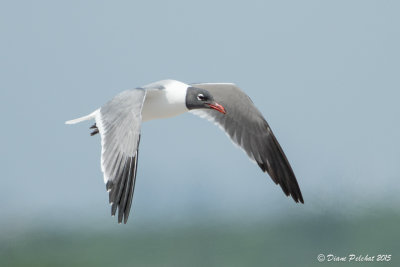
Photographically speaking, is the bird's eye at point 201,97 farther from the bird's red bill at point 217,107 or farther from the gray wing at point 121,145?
the gray wing at point 121,145

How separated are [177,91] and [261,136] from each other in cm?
110

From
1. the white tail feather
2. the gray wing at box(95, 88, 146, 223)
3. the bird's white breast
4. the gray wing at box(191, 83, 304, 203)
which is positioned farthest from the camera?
the gray wing at box(191, 83, 304, 203)

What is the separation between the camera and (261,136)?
712cm

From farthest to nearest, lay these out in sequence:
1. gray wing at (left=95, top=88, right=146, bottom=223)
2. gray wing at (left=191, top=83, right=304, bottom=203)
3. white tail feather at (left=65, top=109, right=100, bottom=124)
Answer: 1. gray wing at (left=191, top=83, right=304, bottom=203)
2. white tail feather at (left=65, top=109, right=100, bottom=124)
3. gray wing at (left=95, top=88, right=146, bottom=223)

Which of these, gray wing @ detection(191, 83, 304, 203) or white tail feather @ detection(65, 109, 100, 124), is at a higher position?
white tail feather @ detection(65, 109, 100, 124)

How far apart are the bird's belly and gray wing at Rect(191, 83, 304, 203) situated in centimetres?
68

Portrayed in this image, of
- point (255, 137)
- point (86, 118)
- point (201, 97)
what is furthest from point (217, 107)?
point (86, 118)

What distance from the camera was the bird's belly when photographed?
21.0 ft

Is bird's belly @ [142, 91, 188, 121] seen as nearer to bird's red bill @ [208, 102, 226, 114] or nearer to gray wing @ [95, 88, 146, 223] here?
bird's red bill @ [208, 102, 226, 114]

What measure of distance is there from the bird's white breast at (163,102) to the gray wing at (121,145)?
0.59 metres

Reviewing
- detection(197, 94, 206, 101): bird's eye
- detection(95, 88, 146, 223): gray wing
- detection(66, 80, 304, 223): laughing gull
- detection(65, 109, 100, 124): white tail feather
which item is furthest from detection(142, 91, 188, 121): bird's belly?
detection(95, 88, 146, 223): gray wing

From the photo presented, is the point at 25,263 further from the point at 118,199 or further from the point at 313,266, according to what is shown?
the point at 118,199

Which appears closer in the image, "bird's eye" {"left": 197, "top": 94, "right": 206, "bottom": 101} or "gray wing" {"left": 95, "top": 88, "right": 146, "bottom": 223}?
"gray wing" {"left": 95, "top": 88, "right": 146, "bottom": 223}

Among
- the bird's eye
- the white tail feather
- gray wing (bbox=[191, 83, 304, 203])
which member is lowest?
gray wing (bbox=[191, 83, 304, 203])
